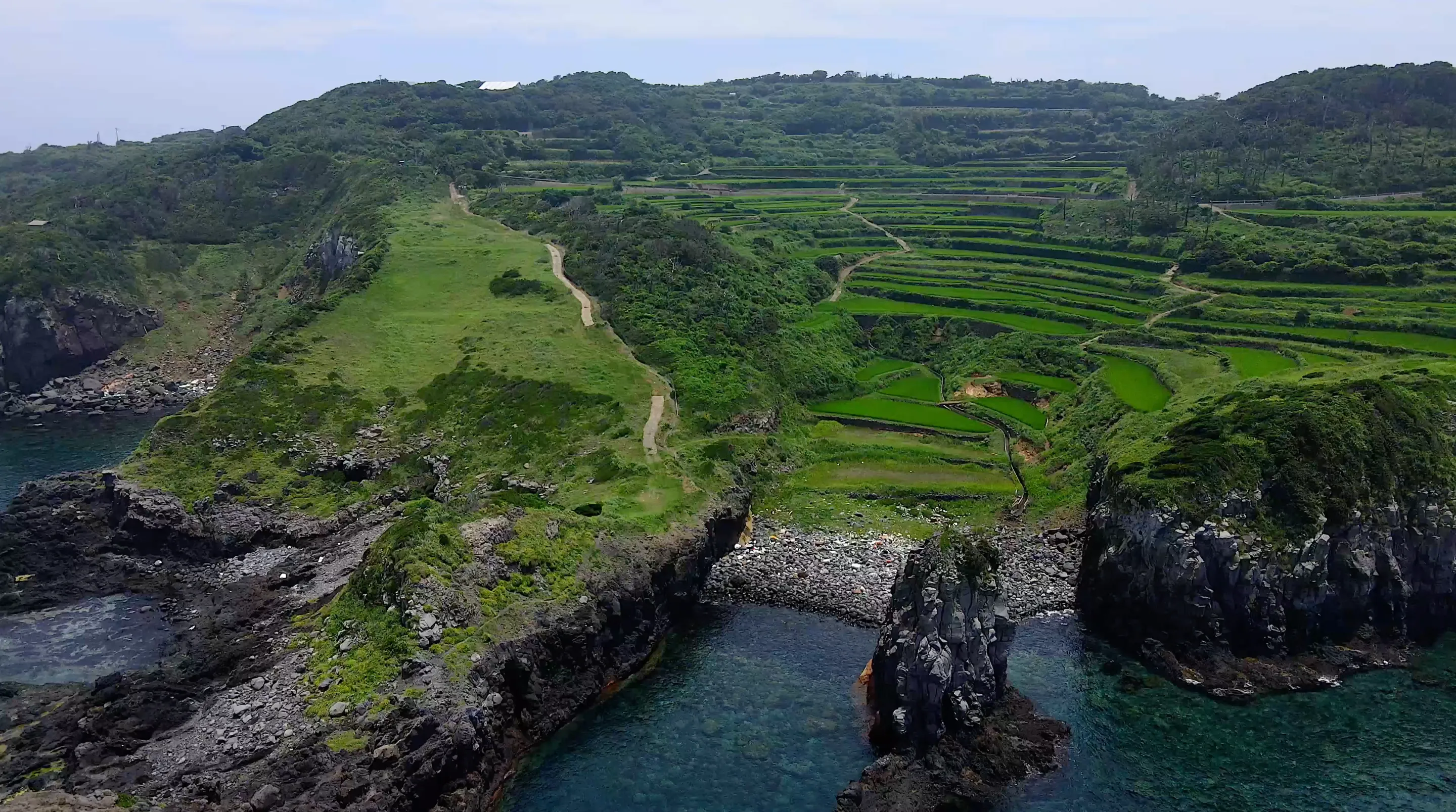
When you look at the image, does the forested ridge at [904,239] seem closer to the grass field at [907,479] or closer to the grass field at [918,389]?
the grass field at [918,389]

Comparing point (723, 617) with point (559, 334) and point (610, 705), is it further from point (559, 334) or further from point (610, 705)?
point (559, 334)

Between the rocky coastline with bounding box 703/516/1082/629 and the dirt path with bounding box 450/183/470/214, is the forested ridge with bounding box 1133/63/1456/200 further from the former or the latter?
the dirt path with bounding box 450/183/470/214

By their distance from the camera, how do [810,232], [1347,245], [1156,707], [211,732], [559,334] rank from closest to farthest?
[211,732]
[1156,707]
[559,334]
[1347,245]
[810,232]

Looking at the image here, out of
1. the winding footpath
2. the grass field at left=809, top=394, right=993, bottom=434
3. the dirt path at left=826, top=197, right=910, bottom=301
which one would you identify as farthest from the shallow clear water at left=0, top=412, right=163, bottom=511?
the dirt path at left=826, top=197, right=910, bottom=301

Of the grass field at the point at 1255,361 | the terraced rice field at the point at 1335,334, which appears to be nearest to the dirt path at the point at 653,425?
the grass field at the point at 1255,361

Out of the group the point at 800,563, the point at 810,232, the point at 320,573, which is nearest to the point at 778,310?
the point at 810,232

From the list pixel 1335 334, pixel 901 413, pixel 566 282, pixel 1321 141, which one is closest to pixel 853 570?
pixel 901 413
